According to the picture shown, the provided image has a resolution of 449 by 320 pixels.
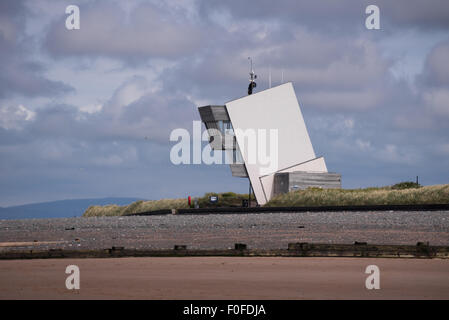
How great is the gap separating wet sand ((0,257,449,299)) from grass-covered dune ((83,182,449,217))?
2679cm

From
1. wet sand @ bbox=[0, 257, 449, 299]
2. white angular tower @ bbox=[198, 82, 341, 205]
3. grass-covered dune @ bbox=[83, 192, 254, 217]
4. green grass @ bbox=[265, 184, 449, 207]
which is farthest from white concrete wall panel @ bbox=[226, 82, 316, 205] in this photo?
wet sand @ bbox=[0, 257, 449, 299]

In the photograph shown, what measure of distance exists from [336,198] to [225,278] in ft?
109

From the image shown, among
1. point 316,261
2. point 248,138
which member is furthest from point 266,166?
point 316,261

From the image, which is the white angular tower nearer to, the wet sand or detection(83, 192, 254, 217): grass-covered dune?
detection(83, 192, 254, 217): grass-covered dune

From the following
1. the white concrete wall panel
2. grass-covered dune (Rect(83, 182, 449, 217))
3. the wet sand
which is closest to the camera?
the wet sand

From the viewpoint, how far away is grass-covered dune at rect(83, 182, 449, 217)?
3681 centimetres

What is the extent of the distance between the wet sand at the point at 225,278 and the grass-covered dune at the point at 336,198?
2679cm

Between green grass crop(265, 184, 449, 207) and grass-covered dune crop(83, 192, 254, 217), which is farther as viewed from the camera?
grass-covered dune crop(83, 192, 254, 217)

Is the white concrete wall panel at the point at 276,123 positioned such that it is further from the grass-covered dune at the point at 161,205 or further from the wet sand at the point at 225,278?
the wet sand at the point at 225,278

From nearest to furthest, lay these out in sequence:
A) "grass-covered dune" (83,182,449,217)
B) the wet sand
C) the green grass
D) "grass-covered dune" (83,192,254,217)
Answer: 1. the wet sand
2. the green grass
3. "grass-covered dune" (83,182,449,217)
4. "grass-covered dune" (83,192,254,217)

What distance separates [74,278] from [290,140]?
40.8 metres

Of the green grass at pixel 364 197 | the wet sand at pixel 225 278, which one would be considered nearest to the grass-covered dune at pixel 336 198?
the green grass at pixel 364 197

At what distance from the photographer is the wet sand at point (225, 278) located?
730 centimetres
